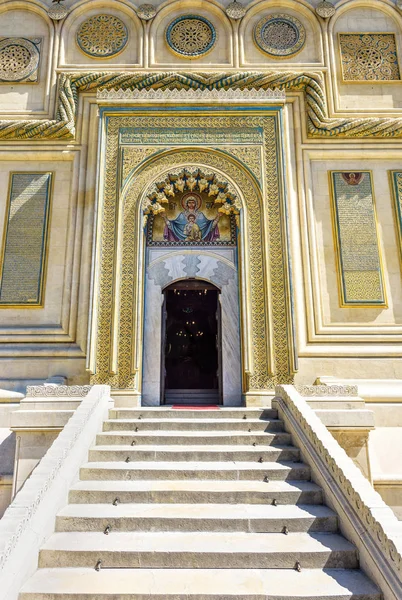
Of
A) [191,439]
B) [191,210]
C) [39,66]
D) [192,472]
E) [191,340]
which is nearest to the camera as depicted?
[192,472]

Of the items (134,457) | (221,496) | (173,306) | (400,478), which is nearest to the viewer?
(221,496)

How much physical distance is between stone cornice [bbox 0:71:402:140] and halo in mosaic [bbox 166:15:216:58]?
94cm

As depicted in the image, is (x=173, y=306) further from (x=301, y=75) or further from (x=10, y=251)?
(x=301, y=75)

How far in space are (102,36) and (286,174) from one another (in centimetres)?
490

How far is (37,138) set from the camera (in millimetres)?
8695

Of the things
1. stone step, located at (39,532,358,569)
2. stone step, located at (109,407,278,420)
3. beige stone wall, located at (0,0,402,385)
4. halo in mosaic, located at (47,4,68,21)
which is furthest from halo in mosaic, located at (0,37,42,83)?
stone step, located at (39,532,358,569)

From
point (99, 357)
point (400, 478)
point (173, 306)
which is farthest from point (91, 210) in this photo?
point (400, 478)

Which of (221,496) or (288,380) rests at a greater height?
(288,380)

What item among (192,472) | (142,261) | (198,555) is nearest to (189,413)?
(192,472)

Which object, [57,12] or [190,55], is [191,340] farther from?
[57,12]

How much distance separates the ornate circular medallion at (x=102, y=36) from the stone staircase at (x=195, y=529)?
7926 mm

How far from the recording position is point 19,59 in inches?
366

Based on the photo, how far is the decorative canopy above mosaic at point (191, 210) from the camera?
8305mm

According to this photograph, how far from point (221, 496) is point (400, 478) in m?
3.04
